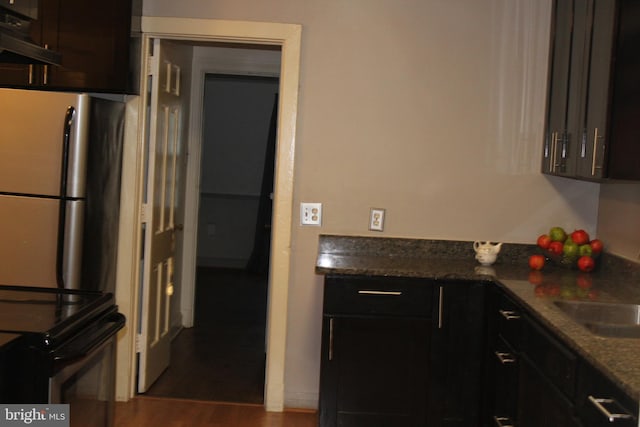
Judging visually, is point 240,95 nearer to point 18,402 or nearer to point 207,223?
point 207,223

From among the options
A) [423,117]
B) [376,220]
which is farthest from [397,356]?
[423,117]

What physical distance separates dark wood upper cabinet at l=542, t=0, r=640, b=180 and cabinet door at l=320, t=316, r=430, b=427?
3.50ft

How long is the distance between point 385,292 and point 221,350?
234cm

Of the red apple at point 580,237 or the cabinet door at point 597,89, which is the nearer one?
the cabinet door at point 597,89

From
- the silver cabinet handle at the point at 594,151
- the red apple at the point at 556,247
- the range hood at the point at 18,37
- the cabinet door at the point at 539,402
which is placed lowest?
the cabinet door at the point at 539,402

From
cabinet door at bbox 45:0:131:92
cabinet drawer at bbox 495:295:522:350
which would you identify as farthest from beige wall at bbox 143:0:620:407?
cabinet drawer at bbox 495:295:522:350

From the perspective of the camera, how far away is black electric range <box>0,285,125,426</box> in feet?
7.07

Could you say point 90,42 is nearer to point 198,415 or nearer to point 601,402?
point 198,415

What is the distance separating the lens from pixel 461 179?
167 inches

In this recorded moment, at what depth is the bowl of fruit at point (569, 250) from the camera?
392 cm

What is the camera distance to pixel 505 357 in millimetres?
3309

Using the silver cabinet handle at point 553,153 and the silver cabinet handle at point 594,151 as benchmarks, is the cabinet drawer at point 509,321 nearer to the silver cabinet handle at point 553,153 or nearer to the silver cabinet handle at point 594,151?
the silver cabinet handle at point 594,151

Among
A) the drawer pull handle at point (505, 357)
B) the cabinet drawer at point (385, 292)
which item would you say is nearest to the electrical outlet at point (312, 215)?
the cabinet drawer at point (385, 292)

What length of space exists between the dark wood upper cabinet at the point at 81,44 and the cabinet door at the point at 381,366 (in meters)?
1.72
